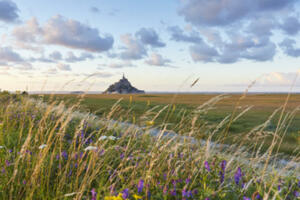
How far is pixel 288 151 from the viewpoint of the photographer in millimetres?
7211

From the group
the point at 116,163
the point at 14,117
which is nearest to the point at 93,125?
the point at 14,117

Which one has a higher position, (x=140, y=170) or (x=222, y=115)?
(x=140, y=170)

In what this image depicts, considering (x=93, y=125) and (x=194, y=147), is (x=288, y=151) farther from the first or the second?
(x=93, y=125)

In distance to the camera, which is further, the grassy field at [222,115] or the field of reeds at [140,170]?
the grassy field at [222,115]

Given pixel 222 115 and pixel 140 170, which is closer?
pixel 140 170

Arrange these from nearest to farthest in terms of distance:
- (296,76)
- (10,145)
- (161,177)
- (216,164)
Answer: (296,76) → (161,177) → (216,164) → (10,145)

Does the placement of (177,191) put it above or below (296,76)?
below

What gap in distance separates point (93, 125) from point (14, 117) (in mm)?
2289

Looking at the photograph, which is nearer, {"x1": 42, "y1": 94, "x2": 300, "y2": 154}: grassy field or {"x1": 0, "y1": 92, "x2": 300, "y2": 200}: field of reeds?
{"x1": 0, "y1": 92, "x2": 300, "y2": 200}: field of reeds

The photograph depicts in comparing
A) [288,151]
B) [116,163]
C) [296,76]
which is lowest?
[288,151]

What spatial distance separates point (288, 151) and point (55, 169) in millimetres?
6610

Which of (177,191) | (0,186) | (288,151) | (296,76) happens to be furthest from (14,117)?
(288,151)

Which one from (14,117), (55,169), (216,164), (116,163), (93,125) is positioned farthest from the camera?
(93,125)

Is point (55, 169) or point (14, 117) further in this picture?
point (14, 117)
